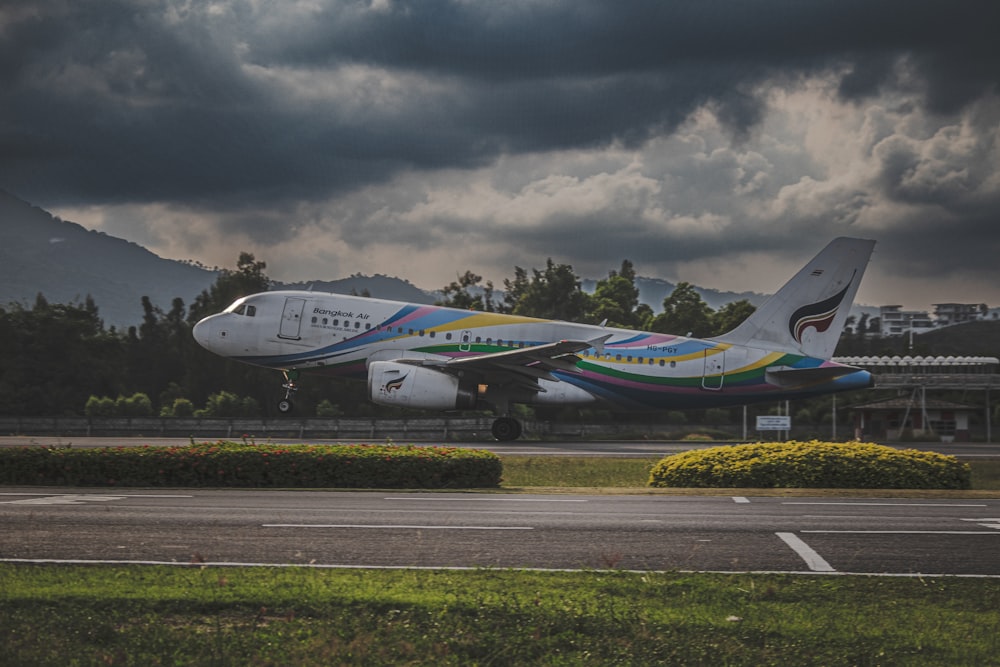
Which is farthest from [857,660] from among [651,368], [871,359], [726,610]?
[871,359]

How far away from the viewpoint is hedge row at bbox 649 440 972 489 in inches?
832

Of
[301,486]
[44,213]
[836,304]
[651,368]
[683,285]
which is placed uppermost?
[44,213]

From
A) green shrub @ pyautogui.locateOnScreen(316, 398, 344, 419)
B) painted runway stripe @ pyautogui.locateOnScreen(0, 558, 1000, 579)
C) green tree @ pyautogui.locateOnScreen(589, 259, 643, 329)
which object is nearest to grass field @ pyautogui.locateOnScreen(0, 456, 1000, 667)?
painted runway stripe @ pyautogui.locateOnScreen(0, 558, 1000, 579)

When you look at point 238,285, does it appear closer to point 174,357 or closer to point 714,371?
point 174,357

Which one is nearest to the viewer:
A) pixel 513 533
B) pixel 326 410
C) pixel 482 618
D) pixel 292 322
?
pixel 482 618

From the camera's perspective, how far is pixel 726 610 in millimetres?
8492

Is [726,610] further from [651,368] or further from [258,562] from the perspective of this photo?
[651,368]

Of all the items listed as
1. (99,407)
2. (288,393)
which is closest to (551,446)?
(288,393)

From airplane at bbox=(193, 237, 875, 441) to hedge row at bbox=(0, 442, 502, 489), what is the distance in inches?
583

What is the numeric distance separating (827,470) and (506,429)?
17250mm

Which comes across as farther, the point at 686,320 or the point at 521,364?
A: the point at 686,320

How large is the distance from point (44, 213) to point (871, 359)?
182615 mm

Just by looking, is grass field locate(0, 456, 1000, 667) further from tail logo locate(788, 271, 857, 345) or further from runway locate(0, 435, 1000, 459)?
tail logo locate(788, 271, 857, 345)

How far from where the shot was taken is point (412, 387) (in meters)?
34.9
